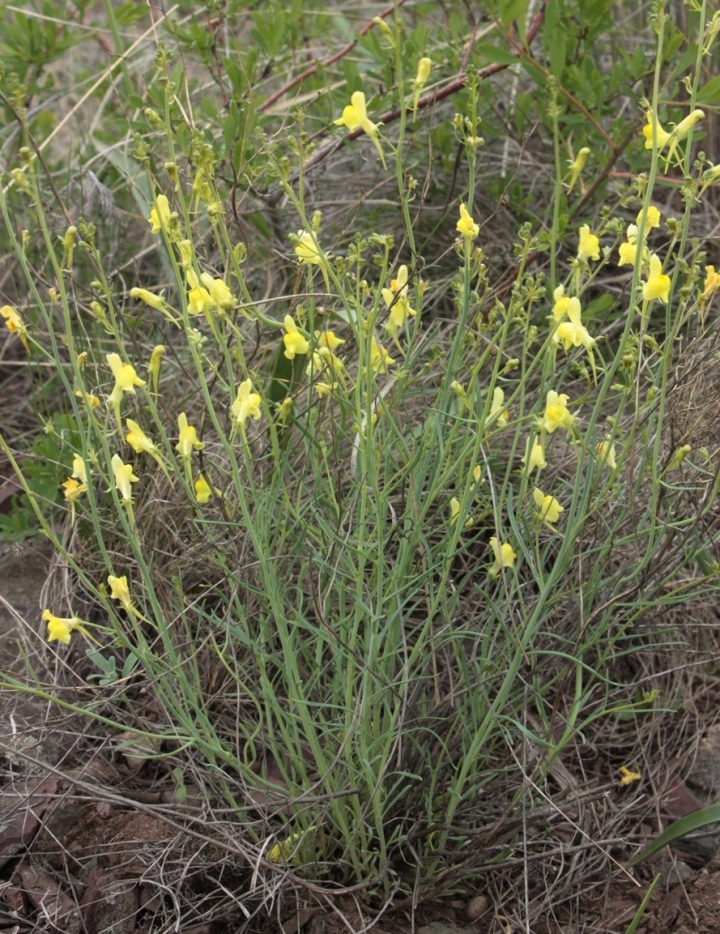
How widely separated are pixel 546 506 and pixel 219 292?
54 cm

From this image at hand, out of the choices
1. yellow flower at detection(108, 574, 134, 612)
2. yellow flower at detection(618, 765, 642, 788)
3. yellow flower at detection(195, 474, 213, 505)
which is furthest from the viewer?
yellow flower at detection(618, 765, 642, 788)

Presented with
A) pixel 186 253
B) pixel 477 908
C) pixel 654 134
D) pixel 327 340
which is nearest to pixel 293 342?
pixel 327 340

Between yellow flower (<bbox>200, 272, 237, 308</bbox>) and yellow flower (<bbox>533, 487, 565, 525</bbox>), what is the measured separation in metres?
0.51

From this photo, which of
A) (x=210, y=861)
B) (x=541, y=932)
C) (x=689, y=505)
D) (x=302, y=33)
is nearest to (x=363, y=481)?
(x=689, y=505)

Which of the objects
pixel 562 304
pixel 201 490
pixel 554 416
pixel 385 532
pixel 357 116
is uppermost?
pixel 357 116

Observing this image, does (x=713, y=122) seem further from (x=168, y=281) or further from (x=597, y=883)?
(x=597, y=883)

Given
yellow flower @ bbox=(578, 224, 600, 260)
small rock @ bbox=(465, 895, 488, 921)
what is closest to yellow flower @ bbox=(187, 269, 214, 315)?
yellow flower @ bbox=(578, 224, 600, 260)

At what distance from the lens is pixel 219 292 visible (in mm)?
A: 1302

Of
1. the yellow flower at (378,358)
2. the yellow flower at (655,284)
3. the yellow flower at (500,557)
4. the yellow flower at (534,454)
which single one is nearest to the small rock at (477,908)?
the yellow flower at (500,557)

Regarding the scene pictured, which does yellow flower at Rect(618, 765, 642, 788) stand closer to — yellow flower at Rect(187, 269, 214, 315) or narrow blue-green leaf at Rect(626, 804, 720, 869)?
narrow blue-green leaf at Rect(626, 804, 720, 869)

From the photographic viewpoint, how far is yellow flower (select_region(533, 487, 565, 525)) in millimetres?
1478

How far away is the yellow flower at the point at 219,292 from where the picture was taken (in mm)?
1294

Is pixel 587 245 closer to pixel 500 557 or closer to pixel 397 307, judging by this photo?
pixel 397 307

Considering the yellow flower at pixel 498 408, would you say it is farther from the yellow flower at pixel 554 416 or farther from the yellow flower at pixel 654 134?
the yellow flower at pixel 654 134
